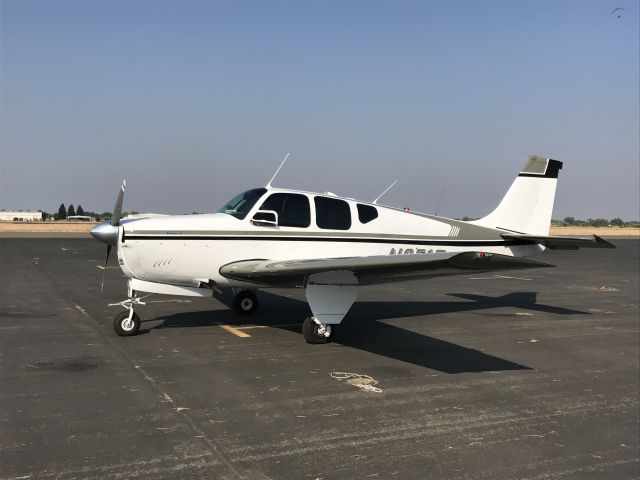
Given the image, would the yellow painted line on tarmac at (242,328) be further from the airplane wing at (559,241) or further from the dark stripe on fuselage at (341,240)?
the airplane wing at (559,241)

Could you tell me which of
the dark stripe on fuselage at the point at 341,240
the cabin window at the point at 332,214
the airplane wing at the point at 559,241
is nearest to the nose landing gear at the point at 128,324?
the dark stripe on fuselage at the point at 341,240

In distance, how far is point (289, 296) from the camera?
514 inches

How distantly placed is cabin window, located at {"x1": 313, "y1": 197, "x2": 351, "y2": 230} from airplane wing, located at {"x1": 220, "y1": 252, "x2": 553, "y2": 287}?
42.2 inches

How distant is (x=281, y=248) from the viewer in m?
8.52

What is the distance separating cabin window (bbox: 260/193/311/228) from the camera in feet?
28.1

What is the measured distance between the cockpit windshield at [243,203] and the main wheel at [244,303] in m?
1.99

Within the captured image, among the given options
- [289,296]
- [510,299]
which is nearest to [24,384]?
[289,296]

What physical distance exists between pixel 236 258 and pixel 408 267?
9.33 ft

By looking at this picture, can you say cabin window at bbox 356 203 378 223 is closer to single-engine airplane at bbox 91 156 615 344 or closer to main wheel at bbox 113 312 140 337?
single-engine airplane at bbox 91 156 615 344

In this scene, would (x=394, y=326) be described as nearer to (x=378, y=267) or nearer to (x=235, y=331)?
(x=235, y=331)


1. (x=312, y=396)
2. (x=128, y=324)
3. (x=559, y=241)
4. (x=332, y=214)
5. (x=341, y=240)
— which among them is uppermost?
(x=332, y=214)

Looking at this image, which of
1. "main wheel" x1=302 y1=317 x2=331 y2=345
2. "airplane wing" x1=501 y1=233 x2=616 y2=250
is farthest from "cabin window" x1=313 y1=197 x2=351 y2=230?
"airplane wing" x1=501 y1=233 x2=616 y2=250

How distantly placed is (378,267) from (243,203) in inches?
109

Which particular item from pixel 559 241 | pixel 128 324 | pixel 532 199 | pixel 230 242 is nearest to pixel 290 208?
pixel 230 242
